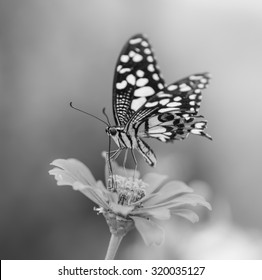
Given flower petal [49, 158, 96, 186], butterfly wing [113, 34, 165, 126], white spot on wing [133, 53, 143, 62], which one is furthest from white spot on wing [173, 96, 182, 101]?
flower petal [49, 158, 96, 186]

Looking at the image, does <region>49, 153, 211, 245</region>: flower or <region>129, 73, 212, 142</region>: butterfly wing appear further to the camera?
<region>129, 73, 212, 142</region>: butterfly wing

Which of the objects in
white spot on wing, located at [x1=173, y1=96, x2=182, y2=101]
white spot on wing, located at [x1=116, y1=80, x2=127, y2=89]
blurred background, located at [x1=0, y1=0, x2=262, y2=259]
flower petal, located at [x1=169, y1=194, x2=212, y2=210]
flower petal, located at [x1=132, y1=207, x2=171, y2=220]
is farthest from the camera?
blurred background, located at [x1=0, y1=0, x2=262, y2=259]

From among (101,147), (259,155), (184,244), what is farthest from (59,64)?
(259,155)

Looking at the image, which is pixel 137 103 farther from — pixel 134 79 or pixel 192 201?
pixel 192 201

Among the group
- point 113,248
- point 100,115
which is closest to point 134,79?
point 113,248

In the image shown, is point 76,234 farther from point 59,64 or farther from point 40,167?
point 59,64

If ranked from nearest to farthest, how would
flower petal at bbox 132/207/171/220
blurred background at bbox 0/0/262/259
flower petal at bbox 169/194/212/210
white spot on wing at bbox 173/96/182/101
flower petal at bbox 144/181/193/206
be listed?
flower petal at bbox 132/207/171/220, flower petal at bbox 169/194/212/210, flower petal at bbox 144/181/193/206, white spot on wing at bbox 173/96/182/101, blurred background at bbox 0/0/262/259

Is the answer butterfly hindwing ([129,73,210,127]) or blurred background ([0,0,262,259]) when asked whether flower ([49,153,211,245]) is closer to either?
butterfly hindwing ([129,73,210,127])

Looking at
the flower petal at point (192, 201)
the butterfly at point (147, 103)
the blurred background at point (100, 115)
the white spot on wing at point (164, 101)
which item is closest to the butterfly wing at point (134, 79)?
the butterfly at point (147, 103)
